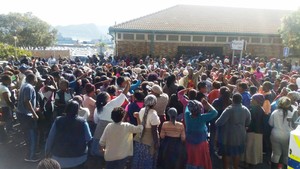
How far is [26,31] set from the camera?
48.3 m

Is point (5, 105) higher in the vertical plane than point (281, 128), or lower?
higher

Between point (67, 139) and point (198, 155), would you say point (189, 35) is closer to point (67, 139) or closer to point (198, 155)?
point (198, 155)

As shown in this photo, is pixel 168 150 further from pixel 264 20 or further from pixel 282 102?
pixel 264 20

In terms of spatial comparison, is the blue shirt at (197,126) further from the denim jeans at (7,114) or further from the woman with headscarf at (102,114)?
the denim jeans at (7,114)

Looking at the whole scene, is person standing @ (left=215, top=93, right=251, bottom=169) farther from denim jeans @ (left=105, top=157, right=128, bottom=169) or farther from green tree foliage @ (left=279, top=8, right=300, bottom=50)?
green tree foliage @ (left=279, top=8, right=300, bottom=50)

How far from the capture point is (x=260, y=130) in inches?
225

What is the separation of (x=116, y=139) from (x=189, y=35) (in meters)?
19.7

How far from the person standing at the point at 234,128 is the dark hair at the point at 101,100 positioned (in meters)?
1.93

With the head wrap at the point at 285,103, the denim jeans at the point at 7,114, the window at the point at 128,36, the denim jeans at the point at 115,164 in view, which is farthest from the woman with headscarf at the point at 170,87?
the window at the point at 128,36

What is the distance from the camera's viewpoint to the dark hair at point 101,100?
16.9 feet

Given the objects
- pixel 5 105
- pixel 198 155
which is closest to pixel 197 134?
pixel 198 155

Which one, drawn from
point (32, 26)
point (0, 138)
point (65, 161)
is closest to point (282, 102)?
point (65, 161)

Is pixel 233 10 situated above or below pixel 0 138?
above

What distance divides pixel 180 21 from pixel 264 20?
313 inches
